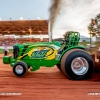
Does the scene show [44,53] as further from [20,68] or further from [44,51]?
[20,68]

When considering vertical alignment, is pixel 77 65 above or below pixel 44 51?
below

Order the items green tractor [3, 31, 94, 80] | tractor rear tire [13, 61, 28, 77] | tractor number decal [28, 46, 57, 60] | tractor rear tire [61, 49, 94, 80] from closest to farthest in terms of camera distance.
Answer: tractor rear tire [61, 49, 94, 80]
green tractor [3, 31, 94, 80]
tractor rear tire [13, 61, 28, 77]
tractor number decal [28, 46, 57, 60]

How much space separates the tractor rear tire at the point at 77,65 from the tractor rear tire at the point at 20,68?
3.12 ft

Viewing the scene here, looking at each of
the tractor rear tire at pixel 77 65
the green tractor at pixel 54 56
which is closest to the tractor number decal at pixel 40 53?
the green tractor at pixel 54 56

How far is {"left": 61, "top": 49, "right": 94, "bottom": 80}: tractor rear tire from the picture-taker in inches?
175

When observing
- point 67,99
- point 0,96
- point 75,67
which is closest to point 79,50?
point 75,67

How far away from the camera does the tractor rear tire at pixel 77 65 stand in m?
4.45

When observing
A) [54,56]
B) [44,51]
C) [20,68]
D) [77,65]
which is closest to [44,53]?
[44,51]

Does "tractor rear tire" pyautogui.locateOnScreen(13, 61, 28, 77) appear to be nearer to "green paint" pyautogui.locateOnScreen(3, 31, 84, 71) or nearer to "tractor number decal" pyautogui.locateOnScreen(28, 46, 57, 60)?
"green paint" pyautogui.locateOnScreen(3, 31, 84, 71)

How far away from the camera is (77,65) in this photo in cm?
461

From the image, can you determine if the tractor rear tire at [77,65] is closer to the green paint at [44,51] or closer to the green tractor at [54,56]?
the green tractor at [54,56]

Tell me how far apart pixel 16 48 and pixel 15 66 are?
53 centimetres

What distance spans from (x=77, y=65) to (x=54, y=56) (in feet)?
2.12

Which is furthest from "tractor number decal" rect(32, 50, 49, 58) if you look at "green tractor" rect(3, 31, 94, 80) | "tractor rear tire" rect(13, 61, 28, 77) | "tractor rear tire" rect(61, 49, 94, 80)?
"tractor rear tire" rect(61, 49, 94, 80)
